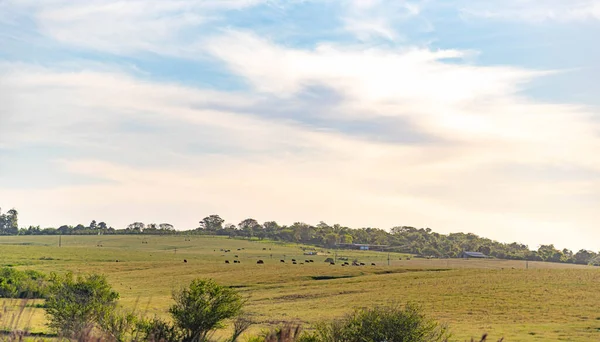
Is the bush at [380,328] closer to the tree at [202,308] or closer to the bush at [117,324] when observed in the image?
the bush at [117,324]

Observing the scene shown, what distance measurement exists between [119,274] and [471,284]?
63.0 meters

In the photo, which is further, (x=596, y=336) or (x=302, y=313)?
(x=302, y=313)

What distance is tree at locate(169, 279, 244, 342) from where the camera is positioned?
32.6 meters

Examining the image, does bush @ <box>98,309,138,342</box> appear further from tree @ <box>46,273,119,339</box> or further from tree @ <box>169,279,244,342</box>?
tree @ <box>46,273,119,339</box>

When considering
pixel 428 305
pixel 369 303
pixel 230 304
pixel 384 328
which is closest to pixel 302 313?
pixel 369 303

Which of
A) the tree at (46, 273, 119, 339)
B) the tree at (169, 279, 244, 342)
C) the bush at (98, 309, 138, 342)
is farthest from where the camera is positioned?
the tree at (46, 273, 119, 339)

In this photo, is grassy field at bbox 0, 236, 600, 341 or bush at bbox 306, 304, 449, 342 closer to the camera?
bush at bbox 306, 304, 449, 342

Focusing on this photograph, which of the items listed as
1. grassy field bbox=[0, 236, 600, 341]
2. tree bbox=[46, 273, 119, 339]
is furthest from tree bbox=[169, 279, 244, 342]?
tree bbox=[46, 273, 119, 339]

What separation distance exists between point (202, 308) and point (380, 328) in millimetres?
11126

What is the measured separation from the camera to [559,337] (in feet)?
164

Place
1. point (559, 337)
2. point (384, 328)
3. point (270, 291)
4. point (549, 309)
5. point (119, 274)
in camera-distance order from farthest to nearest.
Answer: point (119, 274)
point (270, 291)
point (549, 309)
point (559, 337)
point (384, 328)

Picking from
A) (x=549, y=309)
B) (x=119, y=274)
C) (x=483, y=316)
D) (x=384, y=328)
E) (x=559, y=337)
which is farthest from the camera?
(x=119, y=274)

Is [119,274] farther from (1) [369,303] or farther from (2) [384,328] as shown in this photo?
(2) [384,328]

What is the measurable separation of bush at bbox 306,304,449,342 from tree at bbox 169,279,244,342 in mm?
8169
